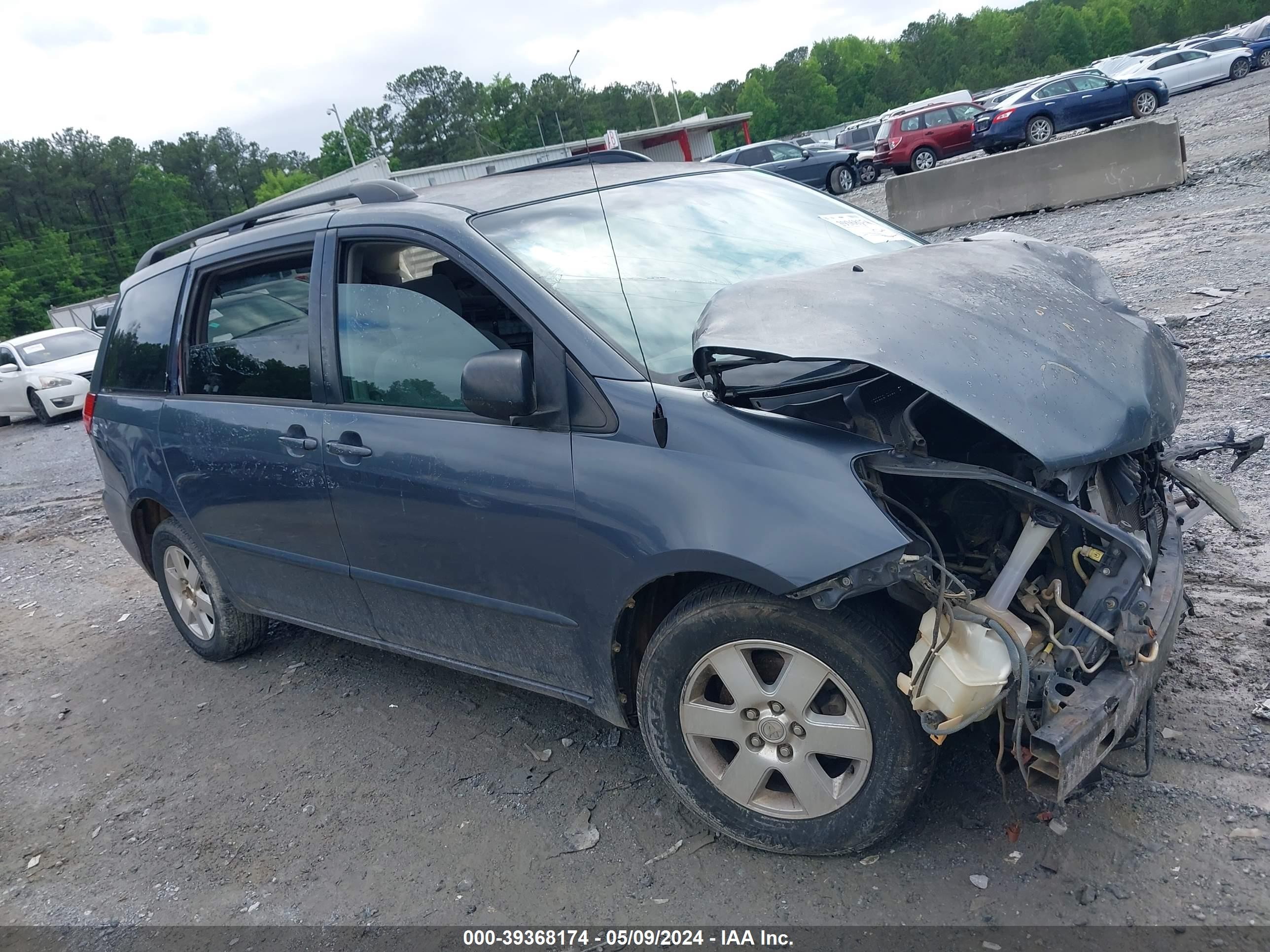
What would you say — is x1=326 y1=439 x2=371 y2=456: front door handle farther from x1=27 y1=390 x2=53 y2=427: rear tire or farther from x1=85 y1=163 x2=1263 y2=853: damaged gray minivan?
x1=27 y1=390 x2=53 y2=427: rear tire

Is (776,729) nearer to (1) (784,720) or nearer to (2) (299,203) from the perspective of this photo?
(1) (784,720)

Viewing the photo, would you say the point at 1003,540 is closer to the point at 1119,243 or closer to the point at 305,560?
the point at 305,560

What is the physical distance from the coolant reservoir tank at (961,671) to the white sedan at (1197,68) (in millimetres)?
34880

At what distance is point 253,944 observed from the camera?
299cm

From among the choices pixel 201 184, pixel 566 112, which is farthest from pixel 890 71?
pixel 566 112

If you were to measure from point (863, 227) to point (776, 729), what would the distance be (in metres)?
2.26

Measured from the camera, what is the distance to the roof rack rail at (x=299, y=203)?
12.3 ft

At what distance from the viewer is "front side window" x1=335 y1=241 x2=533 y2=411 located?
10.7ft

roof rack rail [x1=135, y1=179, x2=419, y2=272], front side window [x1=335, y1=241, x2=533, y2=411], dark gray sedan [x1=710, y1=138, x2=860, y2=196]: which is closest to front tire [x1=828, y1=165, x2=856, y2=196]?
dark gray sedan [x1=710, y1=138, x2=860, y2=196]

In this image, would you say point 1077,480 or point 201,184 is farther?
point 201,184

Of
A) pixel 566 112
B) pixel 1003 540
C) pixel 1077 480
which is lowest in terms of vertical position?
pixel 1003 540

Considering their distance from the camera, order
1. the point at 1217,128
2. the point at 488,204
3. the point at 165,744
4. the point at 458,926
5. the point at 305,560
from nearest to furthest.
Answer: the point at 458,926
the point at 488,204
the point at 305,560
the point at 165,744
the point at 1217,128

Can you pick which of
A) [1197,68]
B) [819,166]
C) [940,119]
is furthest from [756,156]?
[1197,68]

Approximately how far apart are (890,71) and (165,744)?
4370 inches
